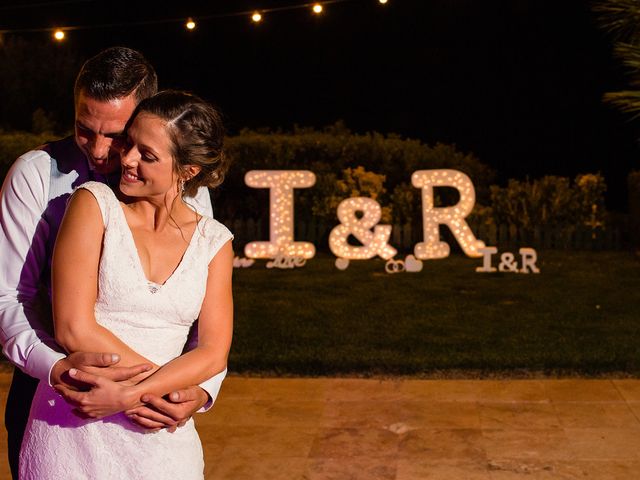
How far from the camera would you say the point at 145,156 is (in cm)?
257

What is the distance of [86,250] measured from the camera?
2479 mm

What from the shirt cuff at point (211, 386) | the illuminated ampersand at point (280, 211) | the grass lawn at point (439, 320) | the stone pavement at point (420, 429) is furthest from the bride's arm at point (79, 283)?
the illuminated ampersand at point (280, 211)

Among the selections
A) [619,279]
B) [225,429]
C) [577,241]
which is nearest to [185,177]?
[225,429]

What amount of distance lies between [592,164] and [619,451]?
2038 centimetres

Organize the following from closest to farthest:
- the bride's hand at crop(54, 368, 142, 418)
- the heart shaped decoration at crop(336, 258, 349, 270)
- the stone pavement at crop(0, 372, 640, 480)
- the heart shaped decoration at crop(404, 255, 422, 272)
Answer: the bride's hand at crop(54, 368, 142, 418) < the stone pavement at crop(0, 372, 640, 480) < the heart shaped decoration at crop(404, 255, 422, 272) < the heart shaped decoration at crop(336, 258, 349, 270)

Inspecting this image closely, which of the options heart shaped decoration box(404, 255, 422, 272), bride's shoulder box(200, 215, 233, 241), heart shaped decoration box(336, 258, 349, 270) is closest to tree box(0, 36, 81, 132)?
heart shaped decoration box(336, 258, 349, 270)

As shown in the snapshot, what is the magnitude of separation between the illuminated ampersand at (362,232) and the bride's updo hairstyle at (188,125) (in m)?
11.6

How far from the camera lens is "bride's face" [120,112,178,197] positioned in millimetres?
2566

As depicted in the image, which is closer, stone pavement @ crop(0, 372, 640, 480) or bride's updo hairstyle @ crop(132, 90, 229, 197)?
bride's updo hairstyle @ crop(132, 90, 229, 197)

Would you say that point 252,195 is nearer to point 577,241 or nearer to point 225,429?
point 577,241

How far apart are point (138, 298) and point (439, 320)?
25.0ft

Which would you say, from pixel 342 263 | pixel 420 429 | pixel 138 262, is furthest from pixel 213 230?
pixel 342 263

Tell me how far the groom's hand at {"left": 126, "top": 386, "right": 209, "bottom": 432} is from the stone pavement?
279 cm

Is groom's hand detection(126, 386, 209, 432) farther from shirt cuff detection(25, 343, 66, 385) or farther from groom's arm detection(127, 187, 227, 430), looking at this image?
shirt cuff detection(25, 343, 66, 385)
